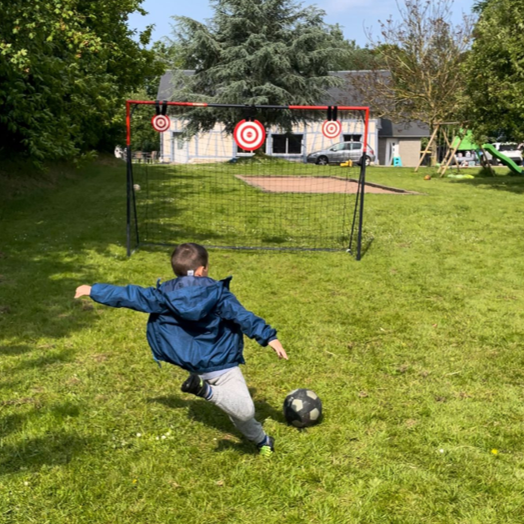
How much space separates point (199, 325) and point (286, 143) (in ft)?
111

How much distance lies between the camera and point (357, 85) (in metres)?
34.9

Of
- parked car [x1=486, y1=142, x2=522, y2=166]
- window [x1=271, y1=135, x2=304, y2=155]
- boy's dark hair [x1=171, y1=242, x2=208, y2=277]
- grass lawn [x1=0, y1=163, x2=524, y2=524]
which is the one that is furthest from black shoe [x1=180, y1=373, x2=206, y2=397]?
parked car [x1=486, y1=142, x2=522, y2=166]

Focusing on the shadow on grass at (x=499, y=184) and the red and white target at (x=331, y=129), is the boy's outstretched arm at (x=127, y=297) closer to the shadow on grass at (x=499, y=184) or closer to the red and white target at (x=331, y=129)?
the red and white target at (x=331, y=129)

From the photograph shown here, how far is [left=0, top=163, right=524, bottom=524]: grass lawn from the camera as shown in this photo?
3.49 metres

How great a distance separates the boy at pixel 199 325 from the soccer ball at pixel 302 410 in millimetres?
670

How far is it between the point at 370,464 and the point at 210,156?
102 ft

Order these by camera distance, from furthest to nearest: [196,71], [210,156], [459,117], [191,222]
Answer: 1. [196,71]
2. [210,156]
3. [459,117]
4. [191,222]

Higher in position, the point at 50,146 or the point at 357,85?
the point at 357,85

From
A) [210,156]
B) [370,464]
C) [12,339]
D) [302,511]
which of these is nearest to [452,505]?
[370,464]

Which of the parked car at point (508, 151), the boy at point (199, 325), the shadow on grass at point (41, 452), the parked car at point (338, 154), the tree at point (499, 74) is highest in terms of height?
the tree at point (499, 74)

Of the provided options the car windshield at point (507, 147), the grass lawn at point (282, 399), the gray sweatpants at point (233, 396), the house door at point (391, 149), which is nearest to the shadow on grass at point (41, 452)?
the grass lawn at point (282, 399)

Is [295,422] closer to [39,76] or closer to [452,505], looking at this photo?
[452,505]

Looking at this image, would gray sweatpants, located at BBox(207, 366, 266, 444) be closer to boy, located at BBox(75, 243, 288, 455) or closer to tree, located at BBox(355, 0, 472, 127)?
boy, located at BBox(75, 243, 288, 455)

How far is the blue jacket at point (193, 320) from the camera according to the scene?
3498 millimetres
